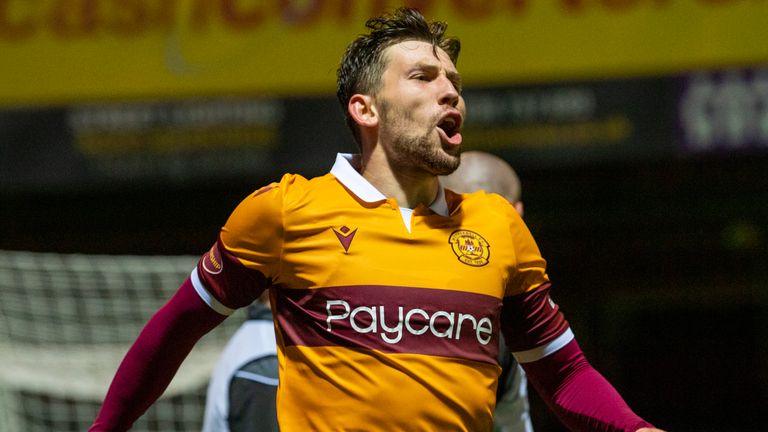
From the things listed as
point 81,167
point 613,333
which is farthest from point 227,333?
point 613,333

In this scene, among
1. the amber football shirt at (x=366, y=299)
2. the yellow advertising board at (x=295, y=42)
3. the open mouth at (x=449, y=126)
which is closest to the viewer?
the amber football shirt at (x=366, y=299)

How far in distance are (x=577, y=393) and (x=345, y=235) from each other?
67 cm

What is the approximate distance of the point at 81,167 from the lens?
679 centimetres

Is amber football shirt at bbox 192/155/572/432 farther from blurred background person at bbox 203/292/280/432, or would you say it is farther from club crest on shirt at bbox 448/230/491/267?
blurred background person at bbox 203/292/280/432

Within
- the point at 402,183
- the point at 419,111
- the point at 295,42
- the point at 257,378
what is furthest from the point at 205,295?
the point at 295,42

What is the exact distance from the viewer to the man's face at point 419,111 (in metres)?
2.52

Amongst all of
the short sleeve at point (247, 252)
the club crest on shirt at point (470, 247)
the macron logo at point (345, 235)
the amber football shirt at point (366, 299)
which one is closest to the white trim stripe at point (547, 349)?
the amber football shirt at point (366, 299)

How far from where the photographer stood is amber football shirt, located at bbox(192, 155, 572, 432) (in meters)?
2.33

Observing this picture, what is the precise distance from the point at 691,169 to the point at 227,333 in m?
3.87

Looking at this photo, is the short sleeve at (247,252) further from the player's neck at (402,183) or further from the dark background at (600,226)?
the dark background at (600,226)

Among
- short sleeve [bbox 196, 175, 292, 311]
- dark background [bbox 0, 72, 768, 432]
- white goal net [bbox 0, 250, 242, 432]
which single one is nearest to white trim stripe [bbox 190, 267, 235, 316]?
short sleeve [bbox 196, 175, 292, 311]

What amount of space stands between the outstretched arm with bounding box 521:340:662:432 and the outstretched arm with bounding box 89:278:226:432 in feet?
2.64

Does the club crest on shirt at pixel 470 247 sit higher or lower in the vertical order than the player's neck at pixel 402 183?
lower

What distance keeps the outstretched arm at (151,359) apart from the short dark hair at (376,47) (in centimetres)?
58
